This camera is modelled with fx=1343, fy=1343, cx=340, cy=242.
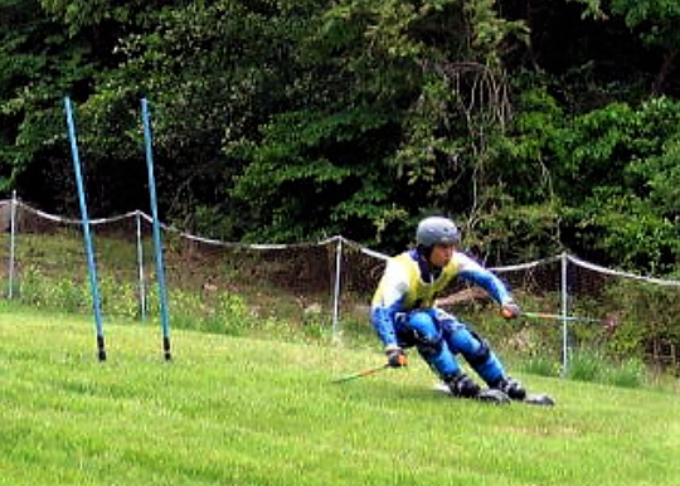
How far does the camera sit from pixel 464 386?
10375 mm

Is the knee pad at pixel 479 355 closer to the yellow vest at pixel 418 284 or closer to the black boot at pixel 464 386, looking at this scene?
the black boot at pixel 464 386

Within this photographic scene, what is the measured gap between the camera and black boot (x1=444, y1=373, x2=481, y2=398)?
408 inches

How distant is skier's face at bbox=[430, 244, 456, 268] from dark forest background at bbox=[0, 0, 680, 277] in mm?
9941

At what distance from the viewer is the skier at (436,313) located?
10.3m

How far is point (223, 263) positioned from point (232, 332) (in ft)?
25.7

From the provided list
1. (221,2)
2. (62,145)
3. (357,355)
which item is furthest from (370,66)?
(62,145)

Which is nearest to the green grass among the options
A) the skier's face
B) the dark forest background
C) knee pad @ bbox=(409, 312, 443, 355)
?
knee pad @ bbox=(409, 312, 443, 355)

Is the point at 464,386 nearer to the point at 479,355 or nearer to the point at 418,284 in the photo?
the point at 479,355

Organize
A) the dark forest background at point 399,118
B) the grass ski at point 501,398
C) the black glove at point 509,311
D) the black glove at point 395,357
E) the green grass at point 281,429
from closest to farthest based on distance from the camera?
the green grass at point 281,429, the black glove at point 395,357, the black glove at point 509,311, the grass ski at point 501,398, the dark forest background at point 399,118

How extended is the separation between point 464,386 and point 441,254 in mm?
1038

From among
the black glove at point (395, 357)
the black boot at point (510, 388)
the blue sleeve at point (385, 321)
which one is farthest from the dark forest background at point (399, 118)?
the black glove at point (395, 357)

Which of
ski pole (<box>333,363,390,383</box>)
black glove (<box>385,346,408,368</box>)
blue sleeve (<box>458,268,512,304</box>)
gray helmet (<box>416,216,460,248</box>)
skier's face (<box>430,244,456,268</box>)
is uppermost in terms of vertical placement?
Result: gray helmet (<box>416,216,460,248</box>)

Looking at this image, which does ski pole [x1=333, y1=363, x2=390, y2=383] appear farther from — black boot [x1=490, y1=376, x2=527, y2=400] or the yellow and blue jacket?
black boot [x1=490, y1=376, x2=527, y2=400]

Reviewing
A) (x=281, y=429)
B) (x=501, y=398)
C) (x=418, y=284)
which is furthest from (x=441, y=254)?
(x=281, y=429)
